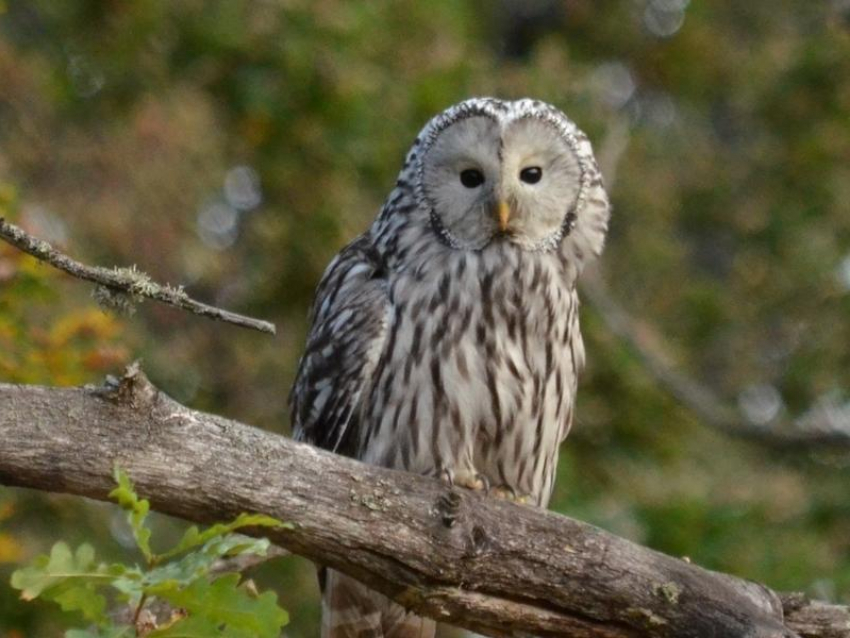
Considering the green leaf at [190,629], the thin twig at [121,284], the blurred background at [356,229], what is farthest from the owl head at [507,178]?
the green leaf at [190,629]

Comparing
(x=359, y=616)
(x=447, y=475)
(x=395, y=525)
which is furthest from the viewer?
(x=359, y=616)

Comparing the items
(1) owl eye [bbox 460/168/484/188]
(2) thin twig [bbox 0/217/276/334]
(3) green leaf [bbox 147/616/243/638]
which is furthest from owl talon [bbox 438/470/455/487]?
(3) green leaf [bbox 147/616/243/638]

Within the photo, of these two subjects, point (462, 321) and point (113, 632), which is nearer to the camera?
point (113, 632)

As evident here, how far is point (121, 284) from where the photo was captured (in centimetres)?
314

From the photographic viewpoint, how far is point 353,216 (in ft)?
24.3

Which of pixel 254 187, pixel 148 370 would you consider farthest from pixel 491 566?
pixel 254 187

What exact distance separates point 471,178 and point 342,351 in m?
0.67

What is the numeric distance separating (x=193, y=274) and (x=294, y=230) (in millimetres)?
629

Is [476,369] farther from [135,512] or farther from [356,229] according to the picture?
[356,229]

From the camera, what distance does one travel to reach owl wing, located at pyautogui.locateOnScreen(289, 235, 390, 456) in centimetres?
484

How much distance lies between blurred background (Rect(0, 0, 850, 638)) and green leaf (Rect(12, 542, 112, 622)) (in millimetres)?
3006

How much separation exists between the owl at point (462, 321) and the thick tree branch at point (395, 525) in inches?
32.0

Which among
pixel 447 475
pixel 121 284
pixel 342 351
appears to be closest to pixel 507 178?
pixel 342 351

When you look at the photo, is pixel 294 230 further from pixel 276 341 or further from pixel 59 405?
pixel 59 405
